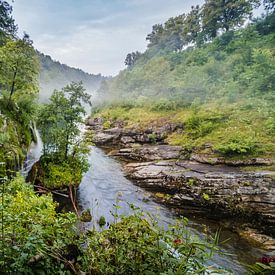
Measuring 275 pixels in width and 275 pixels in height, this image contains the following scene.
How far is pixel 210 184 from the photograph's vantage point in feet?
37.1

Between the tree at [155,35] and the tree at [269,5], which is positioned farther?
the tree at [155,35]

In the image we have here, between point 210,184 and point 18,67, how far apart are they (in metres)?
11.4

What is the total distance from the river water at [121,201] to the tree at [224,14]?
1047 inches

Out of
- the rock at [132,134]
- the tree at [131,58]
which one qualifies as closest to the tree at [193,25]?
the tree at [131,58]

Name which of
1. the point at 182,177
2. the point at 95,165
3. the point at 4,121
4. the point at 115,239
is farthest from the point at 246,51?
the point at 115,239

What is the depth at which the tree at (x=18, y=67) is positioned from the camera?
35.1 feet

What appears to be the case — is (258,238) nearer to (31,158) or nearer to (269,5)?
(31,158)

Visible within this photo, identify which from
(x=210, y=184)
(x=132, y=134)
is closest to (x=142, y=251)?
(x=210, y=184)

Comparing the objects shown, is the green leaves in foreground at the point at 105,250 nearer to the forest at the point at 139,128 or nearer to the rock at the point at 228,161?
the forest at the point at 139,128

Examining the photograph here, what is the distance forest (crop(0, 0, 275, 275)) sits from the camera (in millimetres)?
2067

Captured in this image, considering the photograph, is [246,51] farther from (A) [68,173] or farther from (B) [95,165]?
(A) [68,173]

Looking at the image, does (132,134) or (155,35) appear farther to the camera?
(155,35)

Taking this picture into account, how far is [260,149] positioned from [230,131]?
3224 millimetres

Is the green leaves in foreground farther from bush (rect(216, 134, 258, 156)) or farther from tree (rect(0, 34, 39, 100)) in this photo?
bush (rect(216, 134, 258, 156))
